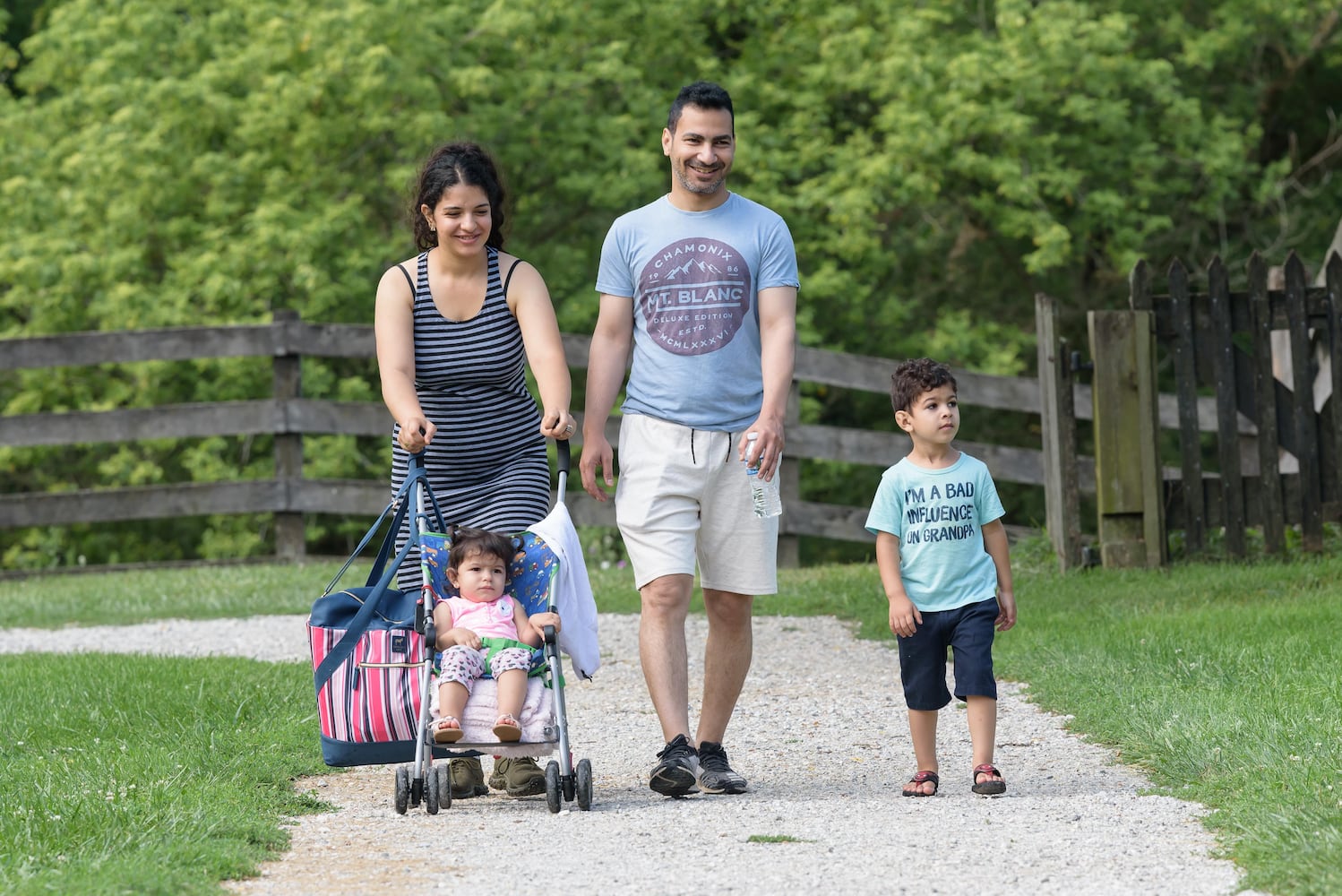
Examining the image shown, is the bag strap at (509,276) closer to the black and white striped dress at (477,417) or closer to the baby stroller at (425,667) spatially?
the black and white striped dress at (477,417)

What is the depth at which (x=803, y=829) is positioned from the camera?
4.51 meters

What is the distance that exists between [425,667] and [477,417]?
80 cm

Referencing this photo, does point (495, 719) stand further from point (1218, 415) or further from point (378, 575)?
point (1218, 415)

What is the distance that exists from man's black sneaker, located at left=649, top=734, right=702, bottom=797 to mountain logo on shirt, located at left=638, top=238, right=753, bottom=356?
1.15 m

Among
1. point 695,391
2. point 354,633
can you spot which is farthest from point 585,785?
point 695,391

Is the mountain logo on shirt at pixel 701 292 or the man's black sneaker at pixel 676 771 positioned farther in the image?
the mountain logo on shirt at pixel 701 292

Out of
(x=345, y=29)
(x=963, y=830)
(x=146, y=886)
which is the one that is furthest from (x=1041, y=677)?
(x=345, y=29)

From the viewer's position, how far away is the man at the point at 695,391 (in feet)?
17.1

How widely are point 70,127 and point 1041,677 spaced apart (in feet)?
47.0

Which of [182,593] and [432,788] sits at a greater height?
[182,593]

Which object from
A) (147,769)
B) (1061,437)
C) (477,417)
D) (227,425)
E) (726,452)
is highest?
(227,425)

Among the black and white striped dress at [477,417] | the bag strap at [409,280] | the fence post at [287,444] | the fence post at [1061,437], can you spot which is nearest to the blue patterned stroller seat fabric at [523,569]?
the black and white striped dress at [477,417]

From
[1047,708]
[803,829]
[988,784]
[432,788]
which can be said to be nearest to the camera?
[803,829]

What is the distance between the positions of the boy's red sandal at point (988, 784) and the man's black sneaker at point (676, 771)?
80cm
